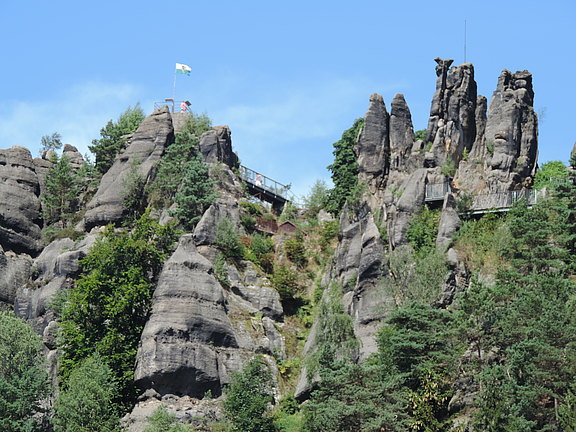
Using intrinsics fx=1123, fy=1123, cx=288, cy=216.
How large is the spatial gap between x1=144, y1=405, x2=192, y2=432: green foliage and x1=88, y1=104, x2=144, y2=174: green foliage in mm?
26274

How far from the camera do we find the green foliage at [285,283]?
2493 inches

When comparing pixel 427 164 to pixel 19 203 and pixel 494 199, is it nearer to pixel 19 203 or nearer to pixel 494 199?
pixel 494 199

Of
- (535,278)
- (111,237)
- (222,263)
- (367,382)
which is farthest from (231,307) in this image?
(535,278)

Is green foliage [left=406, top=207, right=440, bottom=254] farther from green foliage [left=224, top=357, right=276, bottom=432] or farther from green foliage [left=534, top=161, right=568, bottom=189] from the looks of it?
green foliage [left=224, top=357, right=276, bottom=432]

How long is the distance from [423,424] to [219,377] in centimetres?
1242

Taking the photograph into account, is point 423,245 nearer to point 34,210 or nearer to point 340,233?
point 340,233

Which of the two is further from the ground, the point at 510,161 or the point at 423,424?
the point at 510,161

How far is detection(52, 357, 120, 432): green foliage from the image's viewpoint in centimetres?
5159

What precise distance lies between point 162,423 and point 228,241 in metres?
15.1

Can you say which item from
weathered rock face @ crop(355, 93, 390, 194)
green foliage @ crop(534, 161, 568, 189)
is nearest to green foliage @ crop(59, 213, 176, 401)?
weathered rock face @ crop(355, 93, 390, 194)

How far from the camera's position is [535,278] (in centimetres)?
4981

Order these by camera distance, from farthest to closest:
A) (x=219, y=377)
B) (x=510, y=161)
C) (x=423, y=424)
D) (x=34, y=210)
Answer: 1. (x=34, y=210)
2. (x=510, y=161)
3. (x=219, y=377)
4. (x=423, y=424)

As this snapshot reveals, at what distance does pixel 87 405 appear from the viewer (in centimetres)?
5169

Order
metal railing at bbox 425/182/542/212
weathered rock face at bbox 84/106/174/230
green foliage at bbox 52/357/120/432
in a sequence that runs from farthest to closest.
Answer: weathered rock face at bbox 84/106/174/230 < metal railing at bbox 425/182/542/212 < green foliage at bbox 52/357/120/432
